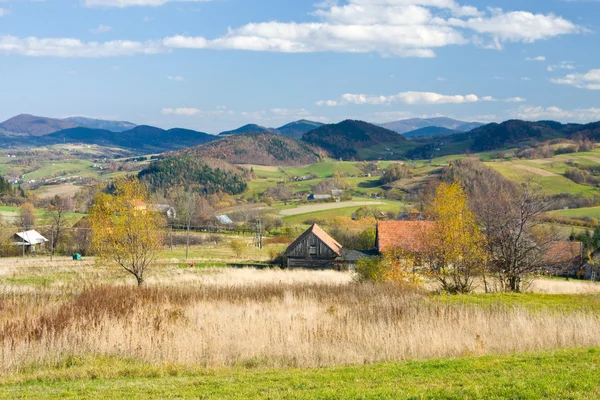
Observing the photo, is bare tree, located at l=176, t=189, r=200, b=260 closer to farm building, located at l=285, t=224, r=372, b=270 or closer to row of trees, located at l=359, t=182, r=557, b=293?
farm building, located at l=285, t=224, r=372, b=270

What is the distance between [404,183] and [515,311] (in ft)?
448

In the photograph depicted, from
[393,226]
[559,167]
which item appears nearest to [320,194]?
[559,167]

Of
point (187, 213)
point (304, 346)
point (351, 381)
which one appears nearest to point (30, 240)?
point (187, 213)

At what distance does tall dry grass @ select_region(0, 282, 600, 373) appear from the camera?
13898 millimetres

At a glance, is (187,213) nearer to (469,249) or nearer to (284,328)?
(469,249)

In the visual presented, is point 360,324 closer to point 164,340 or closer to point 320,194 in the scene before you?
point 164,340

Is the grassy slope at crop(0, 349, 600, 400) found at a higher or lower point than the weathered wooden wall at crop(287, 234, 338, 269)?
higher

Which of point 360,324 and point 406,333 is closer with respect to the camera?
point 406,333

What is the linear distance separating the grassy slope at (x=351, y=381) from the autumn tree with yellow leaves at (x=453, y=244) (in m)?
14.1

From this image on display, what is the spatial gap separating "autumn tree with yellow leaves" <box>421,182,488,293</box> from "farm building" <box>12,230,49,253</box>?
57173mm

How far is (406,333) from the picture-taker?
15.6 metres

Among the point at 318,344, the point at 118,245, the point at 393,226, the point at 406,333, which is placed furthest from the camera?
the point at 393,226

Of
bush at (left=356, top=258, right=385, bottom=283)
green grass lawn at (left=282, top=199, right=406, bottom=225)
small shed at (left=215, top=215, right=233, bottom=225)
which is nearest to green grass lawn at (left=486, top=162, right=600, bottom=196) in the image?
green grass lawn at (left=282, top=199, right=406, bottom=225)

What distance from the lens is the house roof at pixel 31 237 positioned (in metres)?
69.8
